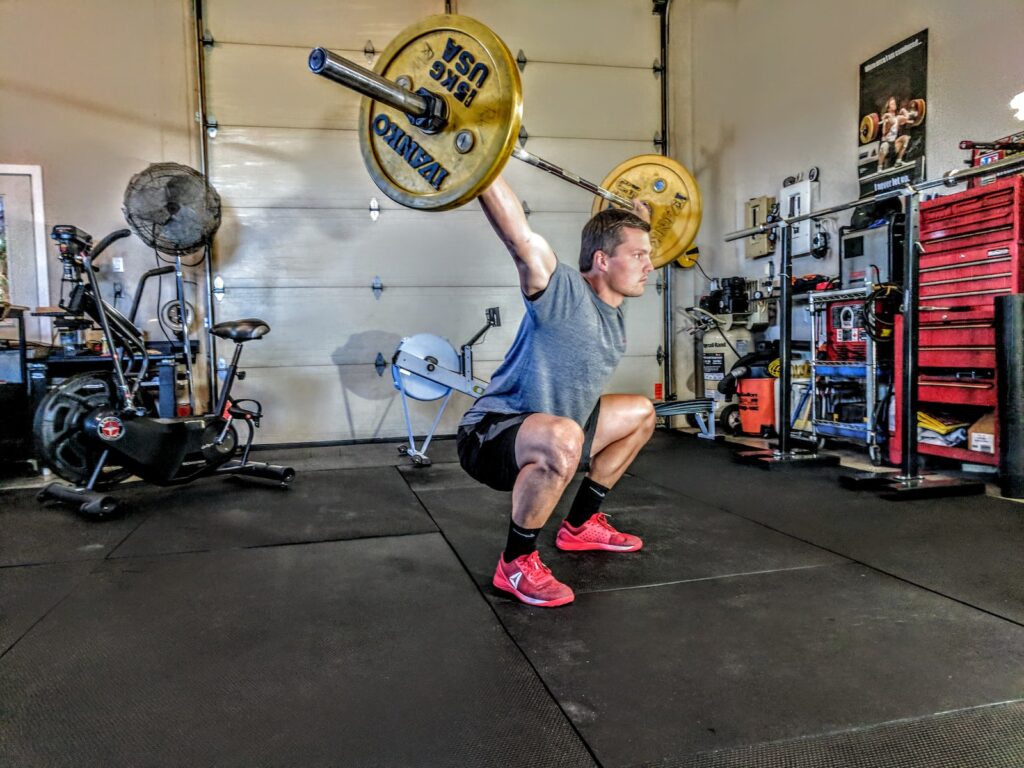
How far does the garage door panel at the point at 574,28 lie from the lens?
203 inches

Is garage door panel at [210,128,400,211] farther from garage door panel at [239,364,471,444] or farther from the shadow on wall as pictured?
garage door panel at [239,364,471,444]

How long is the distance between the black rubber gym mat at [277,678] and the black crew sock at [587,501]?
442 mm

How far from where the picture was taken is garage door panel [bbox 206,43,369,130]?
4.79 m

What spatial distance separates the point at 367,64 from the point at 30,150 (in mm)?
2488

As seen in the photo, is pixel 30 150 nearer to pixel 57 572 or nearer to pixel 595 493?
pixel 57 572

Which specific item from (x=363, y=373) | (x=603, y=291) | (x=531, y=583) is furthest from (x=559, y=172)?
(x=363, y=373)

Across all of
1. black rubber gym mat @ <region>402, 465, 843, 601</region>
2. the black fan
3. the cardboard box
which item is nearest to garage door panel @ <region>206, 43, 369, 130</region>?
the black fan

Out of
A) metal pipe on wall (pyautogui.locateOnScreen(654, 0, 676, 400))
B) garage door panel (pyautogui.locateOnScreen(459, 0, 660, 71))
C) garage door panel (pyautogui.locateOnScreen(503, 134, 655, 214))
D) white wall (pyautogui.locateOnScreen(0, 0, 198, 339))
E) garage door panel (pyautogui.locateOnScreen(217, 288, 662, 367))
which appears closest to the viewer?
white wall (pyautogui.locateOnScreen(0, 0, 198, 339))

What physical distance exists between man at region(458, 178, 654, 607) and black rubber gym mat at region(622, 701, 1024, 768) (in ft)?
2.24

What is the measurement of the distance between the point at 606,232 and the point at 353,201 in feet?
12.1

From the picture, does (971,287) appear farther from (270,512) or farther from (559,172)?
(270,512)

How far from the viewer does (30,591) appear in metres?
1.80

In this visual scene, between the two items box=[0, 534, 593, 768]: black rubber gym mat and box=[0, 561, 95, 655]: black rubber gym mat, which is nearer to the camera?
box=[0, 534, 593, 768]: black rubber gym mat

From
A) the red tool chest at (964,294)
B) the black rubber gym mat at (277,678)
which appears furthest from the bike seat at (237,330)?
the red tool chest at (964,294)
